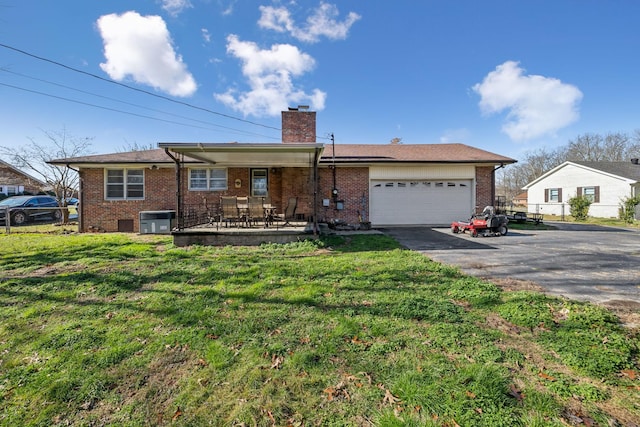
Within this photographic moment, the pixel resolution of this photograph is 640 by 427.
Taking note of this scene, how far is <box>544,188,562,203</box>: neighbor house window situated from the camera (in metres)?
23.0

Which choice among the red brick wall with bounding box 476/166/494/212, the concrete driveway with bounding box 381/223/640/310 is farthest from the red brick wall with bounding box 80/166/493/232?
the concrete driveway with bounding box 381/223/640/310

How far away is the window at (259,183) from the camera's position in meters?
12.1

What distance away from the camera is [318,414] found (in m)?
1.81

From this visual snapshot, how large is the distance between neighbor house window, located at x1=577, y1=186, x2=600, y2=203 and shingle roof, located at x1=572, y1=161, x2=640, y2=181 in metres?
1.42

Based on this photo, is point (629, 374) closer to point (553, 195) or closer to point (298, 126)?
point (298, 126)

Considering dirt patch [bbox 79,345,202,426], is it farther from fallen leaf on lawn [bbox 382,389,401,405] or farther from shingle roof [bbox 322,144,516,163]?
shingle roof [bbox 322,144,516,163]

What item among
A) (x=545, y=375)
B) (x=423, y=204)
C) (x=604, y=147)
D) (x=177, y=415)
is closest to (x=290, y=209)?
(x=423, y=204)

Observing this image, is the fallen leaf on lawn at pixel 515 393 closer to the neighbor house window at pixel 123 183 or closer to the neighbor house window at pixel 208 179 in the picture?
the neighbor house window at pixel 208 179

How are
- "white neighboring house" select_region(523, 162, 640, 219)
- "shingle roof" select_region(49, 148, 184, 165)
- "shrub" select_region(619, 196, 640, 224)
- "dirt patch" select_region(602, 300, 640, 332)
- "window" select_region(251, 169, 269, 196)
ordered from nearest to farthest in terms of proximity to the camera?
"dirt patch" select_region(602, 300, 640, 332) < "shingle roof" select_region(49, 148, 184, 165) < "window" select_region(251, 169, 269, 196) < "shrub" select_region(619, 196, 640, 224) < "white neighboring house" select_region(523, 162, 640, 219)

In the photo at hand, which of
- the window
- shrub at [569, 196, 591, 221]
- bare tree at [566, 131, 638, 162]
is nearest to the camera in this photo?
the window

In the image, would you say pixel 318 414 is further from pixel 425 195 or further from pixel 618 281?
pixel 425 195

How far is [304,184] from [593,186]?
73.8 ft

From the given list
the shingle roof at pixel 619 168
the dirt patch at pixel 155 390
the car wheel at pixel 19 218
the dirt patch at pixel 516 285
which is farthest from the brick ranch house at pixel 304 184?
the shingle roof at pixel 619 168

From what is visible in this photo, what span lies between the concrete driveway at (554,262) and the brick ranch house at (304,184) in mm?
3620
